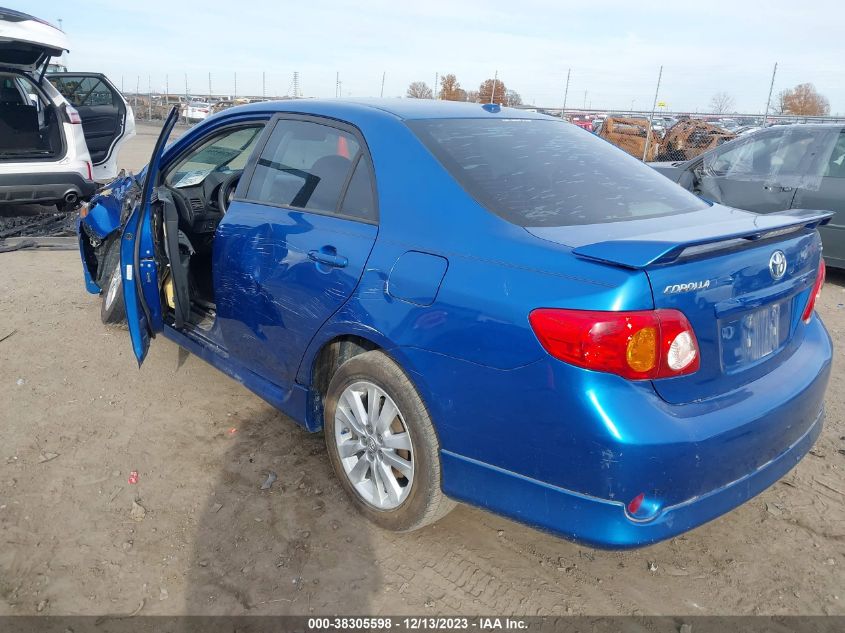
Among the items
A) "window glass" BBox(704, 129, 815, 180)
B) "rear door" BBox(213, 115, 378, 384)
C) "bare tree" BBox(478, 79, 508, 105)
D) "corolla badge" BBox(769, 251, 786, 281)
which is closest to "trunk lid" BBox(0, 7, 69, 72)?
"rear door" BBox(213, 115, 378, 384)

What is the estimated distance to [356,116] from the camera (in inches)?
116

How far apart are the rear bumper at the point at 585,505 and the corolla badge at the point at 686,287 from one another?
0.66m

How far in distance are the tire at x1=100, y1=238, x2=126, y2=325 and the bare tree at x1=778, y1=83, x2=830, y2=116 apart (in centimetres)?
3850

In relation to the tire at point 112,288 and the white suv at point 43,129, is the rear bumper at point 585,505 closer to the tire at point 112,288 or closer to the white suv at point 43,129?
the tire at point 112,288

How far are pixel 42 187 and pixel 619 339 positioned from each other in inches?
286

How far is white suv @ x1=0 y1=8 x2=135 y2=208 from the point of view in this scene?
271 inches

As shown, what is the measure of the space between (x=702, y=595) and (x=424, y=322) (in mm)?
1459

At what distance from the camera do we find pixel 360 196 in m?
2.77

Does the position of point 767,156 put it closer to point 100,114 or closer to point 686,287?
point 686,287

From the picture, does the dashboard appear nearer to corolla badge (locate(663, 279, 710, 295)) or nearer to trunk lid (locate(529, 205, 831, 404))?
trunk lid (locate(529, 205, 831, 404))

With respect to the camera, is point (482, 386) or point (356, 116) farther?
point (356, 116)

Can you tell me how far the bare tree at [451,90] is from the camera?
2464 cm

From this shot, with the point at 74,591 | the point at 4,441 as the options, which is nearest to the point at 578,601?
the point at 74,591

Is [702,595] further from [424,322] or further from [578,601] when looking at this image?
[424,322]
